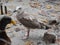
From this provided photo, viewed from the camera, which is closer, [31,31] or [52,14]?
[31,31]

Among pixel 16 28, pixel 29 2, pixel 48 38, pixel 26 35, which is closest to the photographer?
pixel 48 38

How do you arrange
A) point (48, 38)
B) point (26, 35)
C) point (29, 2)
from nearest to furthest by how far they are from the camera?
point (48, 38) → point (26, 35) → point (29, 2)

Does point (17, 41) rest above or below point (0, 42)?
below

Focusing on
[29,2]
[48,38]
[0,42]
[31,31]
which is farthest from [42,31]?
[29,2]

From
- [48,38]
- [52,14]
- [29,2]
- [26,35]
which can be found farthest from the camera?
[29,2]

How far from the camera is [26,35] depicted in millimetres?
4293

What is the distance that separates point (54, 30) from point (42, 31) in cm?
24

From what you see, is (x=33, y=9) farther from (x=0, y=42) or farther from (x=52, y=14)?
(x=0, y=42)

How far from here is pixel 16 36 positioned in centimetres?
430

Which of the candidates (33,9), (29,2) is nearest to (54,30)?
(33,9)

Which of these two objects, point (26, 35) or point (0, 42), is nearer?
point (0, 42)

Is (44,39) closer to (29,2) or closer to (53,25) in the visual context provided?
(53,25)

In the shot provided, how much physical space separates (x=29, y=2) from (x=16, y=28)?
1636 millimetres

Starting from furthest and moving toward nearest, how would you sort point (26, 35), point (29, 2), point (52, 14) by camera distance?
1. point (29, 2)
2. point (52, 14)
3. point (26, 35)
